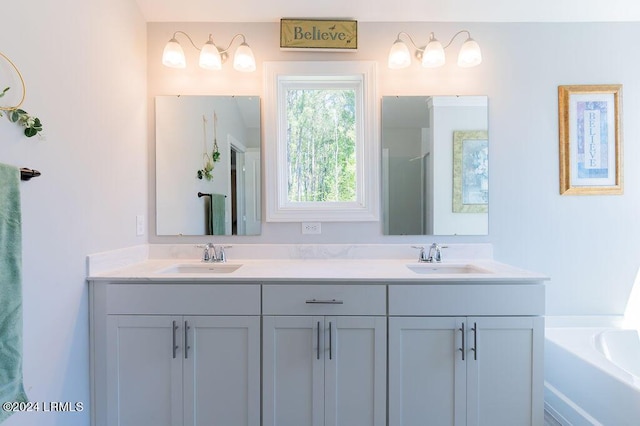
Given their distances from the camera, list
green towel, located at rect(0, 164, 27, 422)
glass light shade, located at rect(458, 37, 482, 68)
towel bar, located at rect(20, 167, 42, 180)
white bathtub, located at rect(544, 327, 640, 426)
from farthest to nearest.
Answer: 1. glass light shade, located at rect(458, 37, 482, 68)
2. white bathtub, located at rect(544, 327, 640, 426)
3. towel bar, located at rect(20, 167, 42, 180)
4. green towel, located at rect(0, 164, 27, 422)

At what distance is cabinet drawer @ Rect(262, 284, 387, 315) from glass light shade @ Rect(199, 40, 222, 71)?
4.51 feet

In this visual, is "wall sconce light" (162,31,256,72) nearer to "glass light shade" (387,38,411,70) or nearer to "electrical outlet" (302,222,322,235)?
"glass light shade" (387,38,411,70)

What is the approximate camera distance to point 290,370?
143 cm

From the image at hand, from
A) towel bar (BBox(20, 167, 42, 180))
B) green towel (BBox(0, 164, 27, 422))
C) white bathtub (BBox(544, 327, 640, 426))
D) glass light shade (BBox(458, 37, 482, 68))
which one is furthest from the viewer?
glass light shade (BBox(458, 37, 482, 68))

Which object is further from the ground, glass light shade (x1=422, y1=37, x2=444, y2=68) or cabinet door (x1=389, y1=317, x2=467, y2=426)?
glass light shade (x1=422, y1=37, x2=444, y2=68)

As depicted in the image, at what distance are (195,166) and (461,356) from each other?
5.98ft

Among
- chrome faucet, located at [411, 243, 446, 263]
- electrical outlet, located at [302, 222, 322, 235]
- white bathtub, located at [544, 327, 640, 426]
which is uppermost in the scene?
electrical outlet, located at [302, 222, 322, 235]

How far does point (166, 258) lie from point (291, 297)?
3.19ft

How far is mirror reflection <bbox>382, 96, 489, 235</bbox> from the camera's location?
1.91 metres

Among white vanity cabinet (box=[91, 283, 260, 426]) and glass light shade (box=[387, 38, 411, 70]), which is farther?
glass light shade (box=[387, 38, 411, 70])

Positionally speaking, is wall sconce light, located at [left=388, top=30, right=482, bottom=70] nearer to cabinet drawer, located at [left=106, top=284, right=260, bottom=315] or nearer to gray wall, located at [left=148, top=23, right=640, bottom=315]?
gray wall, located at [left=148, top=23, right=640, bottom=315]

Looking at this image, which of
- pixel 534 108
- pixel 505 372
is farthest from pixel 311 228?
pixel 534 108

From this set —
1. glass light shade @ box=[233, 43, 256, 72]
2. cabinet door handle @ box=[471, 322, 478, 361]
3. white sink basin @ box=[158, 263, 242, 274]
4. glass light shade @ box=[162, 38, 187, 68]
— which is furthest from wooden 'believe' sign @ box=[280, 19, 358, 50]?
cabinet door handle @ box=[471, 322, 478, 361]

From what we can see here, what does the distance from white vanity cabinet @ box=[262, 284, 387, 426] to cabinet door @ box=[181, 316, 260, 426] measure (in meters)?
0.08
